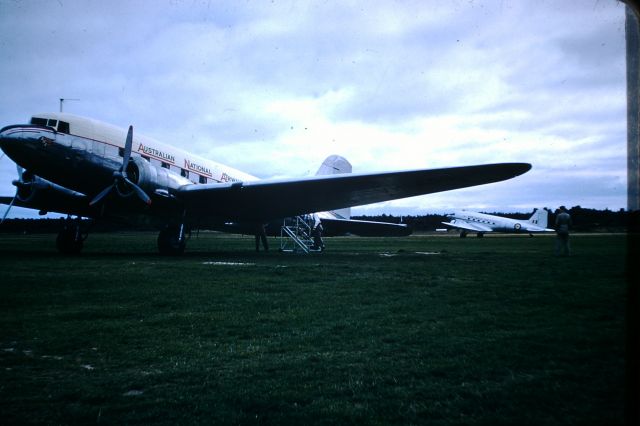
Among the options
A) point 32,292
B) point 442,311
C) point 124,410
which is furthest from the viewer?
point 32,292

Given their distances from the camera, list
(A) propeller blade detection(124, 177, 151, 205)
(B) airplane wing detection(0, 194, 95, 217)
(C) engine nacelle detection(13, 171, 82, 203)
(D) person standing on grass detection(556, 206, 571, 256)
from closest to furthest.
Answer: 1. (A) propeller blade detection(124, 177, 151, 205)
2. (C) engine nacelle detection(13, 171, 82, 203)
3. (B) airplane wing detection(0, 194, 95, 217)
4. (D) person standing on grass detection(556, 206, 571, 256)

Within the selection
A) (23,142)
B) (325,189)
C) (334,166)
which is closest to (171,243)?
(23,142)

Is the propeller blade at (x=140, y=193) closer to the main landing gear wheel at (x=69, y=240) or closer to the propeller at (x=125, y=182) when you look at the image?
the propeller at (x=125, y=182)

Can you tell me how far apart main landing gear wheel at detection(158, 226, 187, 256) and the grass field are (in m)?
7.46

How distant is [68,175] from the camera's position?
1144 cm

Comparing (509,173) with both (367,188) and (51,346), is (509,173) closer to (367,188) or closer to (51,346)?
(367,188)

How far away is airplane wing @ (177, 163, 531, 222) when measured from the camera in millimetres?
11719

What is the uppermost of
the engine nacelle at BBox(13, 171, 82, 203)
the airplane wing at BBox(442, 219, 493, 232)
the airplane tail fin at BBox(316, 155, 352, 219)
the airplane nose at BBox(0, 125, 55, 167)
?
the airplane tail fin at BBox(316, 155, 352, 219)

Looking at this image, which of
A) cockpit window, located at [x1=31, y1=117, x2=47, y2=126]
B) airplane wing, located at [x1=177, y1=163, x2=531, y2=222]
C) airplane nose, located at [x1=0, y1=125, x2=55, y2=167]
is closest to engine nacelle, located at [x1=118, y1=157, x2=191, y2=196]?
airplane wing, located at [x1=177, y1=163, x2=531, y2=222]

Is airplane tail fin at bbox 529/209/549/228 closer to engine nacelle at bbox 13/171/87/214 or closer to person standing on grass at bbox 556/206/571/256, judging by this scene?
person standing on grass at bbox 556/206/571/256

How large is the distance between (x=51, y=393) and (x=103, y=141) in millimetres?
11023

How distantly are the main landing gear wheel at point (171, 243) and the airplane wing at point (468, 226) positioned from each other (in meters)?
39.9

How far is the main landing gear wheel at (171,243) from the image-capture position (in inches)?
541

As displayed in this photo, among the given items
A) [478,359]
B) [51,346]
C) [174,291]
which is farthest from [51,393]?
[174,291]
